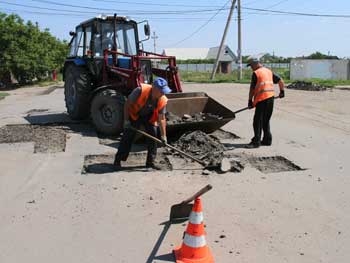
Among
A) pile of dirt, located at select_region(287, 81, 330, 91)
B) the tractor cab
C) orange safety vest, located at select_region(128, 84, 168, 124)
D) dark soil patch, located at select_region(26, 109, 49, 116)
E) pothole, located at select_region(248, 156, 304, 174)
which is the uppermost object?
the tractor cab

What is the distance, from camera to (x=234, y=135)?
1057cm

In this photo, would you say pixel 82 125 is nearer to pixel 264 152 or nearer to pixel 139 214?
pixel 264 152

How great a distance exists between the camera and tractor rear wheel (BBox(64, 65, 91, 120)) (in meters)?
11.8

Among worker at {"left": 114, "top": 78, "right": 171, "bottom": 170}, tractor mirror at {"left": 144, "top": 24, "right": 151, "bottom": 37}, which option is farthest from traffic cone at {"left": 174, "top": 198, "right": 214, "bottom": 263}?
tractor mirror at {"left": 144, "top": 24, "right": 151, "bottom": 37}

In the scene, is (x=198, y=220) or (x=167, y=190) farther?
(x=167, y=190)

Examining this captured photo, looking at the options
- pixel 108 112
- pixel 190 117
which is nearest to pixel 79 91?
pixel 108 112

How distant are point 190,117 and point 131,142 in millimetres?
2539

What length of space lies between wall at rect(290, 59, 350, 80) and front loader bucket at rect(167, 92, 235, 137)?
33999mm

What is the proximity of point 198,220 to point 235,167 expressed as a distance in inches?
138

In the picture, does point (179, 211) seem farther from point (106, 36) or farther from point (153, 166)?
point (106, 36)

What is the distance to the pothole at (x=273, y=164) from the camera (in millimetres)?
7602

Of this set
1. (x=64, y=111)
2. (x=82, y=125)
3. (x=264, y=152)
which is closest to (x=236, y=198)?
(x=264, y=152)

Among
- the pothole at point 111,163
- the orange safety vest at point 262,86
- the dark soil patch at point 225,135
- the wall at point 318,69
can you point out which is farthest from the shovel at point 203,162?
the wall at point 318,69

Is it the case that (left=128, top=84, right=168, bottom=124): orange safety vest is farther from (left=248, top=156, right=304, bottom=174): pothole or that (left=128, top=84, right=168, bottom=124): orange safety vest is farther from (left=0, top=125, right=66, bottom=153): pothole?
(left=0, top=125, right=66, bottom=153): pothole
